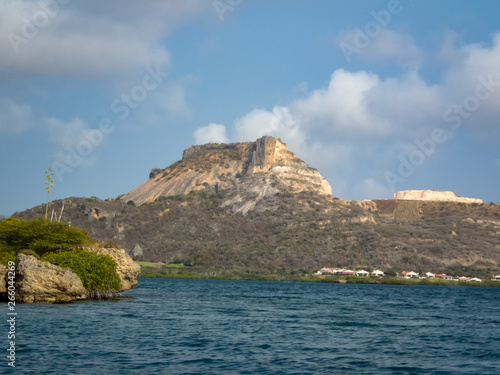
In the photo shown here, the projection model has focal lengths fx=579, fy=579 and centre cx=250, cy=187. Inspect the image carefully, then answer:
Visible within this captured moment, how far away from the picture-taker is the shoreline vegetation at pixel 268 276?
16625 centimetres

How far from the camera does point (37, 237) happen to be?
62.2 m

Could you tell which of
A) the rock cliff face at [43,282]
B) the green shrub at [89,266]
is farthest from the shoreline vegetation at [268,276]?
the rock cliff face at [43,282]

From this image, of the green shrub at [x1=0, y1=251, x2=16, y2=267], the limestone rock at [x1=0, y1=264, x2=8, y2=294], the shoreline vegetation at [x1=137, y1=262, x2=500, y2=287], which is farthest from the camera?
the shoreline vegetation at [x1=137, y1=262, x2=500, y2=287]

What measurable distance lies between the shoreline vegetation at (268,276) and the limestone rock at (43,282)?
11772 centimetres

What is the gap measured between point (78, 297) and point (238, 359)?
3143 centimetres

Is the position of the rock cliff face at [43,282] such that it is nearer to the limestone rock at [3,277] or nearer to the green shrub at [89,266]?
the limestone rock at [3,277]

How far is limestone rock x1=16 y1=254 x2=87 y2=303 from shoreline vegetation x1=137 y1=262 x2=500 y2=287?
117720mm

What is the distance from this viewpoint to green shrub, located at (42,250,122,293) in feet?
184

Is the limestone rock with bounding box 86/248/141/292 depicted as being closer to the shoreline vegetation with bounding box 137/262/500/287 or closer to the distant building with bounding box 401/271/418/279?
the shoreline vegetation with bounding box 137/262/500/287

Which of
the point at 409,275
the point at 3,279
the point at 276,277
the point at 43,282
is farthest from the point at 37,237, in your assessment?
the point at 409,275

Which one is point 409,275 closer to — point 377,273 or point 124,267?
point 377,273

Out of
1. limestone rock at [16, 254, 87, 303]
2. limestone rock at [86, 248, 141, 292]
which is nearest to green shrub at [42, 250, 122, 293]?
limestone rock at [16, 254, 87, 303]

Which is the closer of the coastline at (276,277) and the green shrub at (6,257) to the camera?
the green shrub at (6,257)

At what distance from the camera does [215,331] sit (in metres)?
39.8
